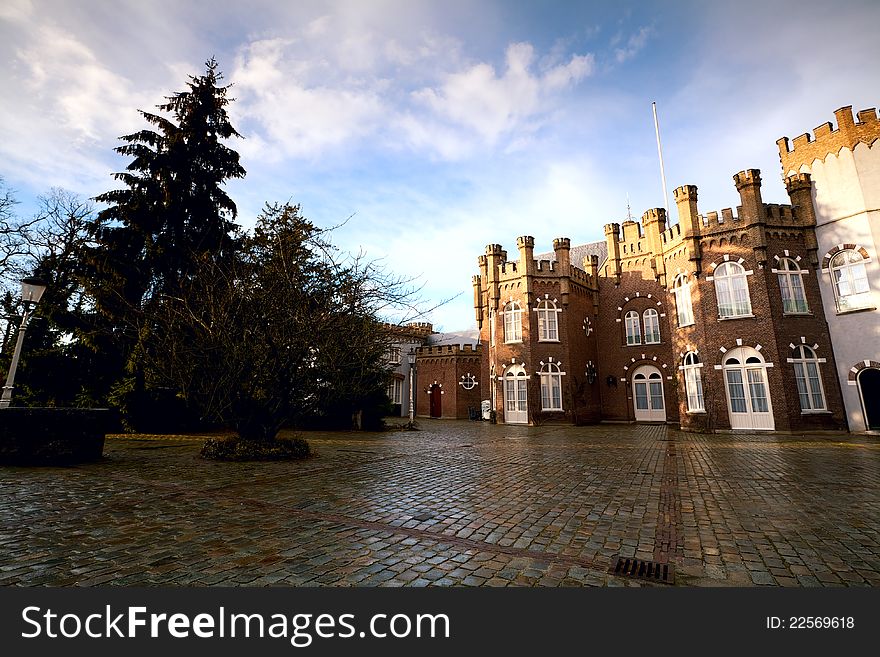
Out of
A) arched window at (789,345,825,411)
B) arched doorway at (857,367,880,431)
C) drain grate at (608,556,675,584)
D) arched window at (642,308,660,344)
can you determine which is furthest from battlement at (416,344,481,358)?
drain grate at (608,556,675,584)

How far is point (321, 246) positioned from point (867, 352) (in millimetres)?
21781

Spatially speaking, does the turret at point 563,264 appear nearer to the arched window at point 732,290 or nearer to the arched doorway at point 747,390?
the arched window at point 732,290

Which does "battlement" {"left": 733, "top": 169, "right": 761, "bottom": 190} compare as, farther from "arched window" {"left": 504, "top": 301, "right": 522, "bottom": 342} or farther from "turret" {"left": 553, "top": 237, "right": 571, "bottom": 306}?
"arched window" {"left": 504, "top": 301, "right": 522, "bottom": 342}

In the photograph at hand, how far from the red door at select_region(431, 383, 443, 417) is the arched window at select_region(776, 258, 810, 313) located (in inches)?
1013

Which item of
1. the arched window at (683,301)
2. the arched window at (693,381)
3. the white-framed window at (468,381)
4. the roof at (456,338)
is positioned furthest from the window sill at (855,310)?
the roof at (456,338)

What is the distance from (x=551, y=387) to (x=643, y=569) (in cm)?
2233

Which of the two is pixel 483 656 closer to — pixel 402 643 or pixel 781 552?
pixel 402 643

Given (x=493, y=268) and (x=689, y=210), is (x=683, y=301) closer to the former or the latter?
(x=689, y=210)

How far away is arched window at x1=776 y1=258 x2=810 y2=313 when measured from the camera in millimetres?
18281

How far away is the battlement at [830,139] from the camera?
1731 cm

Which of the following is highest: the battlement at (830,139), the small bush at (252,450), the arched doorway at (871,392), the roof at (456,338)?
the battlement at (830,139)

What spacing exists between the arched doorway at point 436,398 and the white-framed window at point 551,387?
1403 cm

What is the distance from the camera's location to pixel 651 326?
26.3 meters

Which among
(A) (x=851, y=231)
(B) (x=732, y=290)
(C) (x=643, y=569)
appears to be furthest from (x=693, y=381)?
(C) (x=643, y=569)
